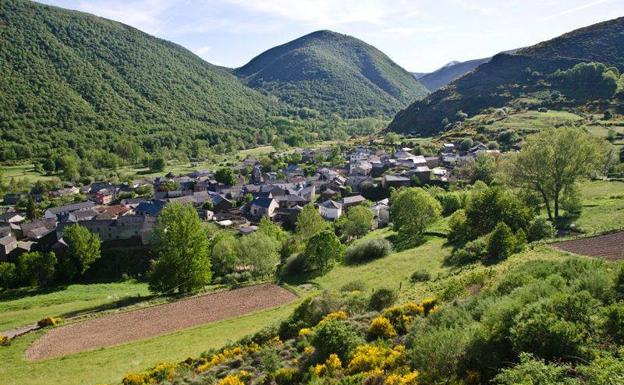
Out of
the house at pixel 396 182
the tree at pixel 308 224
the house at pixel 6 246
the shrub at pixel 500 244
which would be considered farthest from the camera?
the house at pixel 396 182

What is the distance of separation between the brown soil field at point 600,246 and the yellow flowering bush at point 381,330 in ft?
45.4

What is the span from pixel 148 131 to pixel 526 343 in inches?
7780

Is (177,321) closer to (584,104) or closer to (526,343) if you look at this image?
(526,343)

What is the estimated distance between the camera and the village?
7262 centimetres

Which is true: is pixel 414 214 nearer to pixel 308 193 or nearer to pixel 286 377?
pixel 286 377

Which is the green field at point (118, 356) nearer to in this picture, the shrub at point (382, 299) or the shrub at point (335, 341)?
the shrub at point (382, 299)

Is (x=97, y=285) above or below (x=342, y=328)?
below

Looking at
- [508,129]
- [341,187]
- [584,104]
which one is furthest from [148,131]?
[584,104]

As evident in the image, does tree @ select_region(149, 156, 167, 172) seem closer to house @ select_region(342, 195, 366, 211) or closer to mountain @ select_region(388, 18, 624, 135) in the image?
house @ select_region(342, 195, 366, 211)

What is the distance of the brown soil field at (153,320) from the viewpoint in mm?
31844

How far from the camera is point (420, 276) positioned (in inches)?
1291

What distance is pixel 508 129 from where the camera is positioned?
117250 mm

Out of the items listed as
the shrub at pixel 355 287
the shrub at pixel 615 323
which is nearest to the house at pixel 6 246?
the shrub at pixel 355 287

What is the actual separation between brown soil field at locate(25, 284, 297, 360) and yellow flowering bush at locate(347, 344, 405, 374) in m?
21.0
